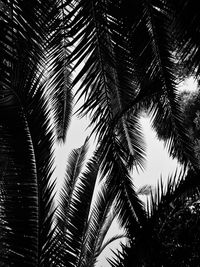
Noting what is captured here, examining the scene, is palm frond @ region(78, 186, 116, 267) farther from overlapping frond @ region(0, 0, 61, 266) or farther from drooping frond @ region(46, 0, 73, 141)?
overlapping frond @ region(0, 0, 61, 266)

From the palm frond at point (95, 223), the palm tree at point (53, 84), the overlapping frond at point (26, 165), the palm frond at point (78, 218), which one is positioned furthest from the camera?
the palm frond at point (95, 223)

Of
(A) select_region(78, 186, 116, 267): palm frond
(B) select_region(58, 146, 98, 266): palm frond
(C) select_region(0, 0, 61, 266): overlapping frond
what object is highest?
(C) select_region(0, 0, 61, 266): overlapping frond

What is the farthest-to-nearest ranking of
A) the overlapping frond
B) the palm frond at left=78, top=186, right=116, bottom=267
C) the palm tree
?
the palm frond at left=78, top=186, right=116, bottom=267 < the overlapping frond < the palm tree

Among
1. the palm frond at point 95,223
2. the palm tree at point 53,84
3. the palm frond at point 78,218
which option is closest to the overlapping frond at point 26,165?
the palm tree at point 53,84

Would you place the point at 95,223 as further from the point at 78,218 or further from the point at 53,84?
the point at 53,84

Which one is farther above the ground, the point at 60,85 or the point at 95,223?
the point at 60,85

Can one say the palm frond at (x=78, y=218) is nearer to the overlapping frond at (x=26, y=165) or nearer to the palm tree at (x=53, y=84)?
the palm tree at (x=53, y=84)

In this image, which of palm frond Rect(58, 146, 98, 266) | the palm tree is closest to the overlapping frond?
the palm tree

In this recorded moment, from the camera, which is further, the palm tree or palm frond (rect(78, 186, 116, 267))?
palm frond (rect(78, 186, 116, 267))

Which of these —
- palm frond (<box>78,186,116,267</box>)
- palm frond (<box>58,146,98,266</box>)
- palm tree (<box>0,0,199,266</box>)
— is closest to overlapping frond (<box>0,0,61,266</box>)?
palm tree (<box>0,0,199,266</box>)

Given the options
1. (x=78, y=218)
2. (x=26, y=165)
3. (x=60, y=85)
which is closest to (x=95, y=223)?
(x=78, y=218)

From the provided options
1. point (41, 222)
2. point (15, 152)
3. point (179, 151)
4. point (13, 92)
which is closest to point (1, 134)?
point (15, 152)

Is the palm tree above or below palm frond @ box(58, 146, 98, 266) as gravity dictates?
above

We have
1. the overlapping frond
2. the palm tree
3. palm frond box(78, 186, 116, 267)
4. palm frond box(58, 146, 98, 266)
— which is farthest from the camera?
palm frond box(78, 186, 116, 267)
